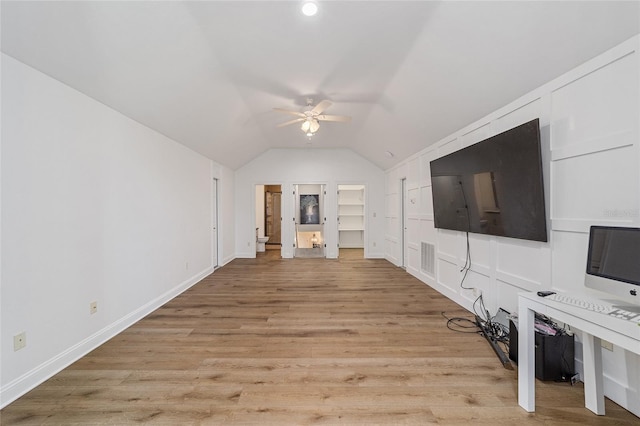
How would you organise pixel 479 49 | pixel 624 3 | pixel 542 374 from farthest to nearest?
pixel 479 49 → pixel 542 374 → pixel 624 3

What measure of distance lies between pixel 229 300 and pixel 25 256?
224 cm

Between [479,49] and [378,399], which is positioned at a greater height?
[479,49]

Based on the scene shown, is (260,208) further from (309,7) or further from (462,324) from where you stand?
(309,7)

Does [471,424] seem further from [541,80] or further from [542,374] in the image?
[541,80]

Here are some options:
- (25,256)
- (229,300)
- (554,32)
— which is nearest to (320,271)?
(229,300)

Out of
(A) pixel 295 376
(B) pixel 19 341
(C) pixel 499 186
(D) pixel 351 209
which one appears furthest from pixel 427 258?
(B) pixel 19 341

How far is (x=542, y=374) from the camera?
6.25 feet

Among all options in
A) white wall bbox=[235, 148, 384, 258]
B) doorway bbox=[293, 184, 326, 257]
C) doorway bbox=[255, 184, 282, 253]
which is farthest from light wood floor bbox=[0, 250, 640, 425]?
doorway bbox=[255, 184, 282, 253]

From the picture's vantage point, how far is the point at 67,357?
2.11 metres

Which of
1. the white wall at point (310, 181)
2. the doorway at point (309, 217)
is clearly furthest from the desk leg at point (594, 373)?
the doorway at point (309, 217)

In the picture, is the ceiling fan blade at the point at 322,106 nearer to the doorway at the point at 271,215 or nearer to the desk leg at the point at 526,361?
the desk leg at the point at 526,361

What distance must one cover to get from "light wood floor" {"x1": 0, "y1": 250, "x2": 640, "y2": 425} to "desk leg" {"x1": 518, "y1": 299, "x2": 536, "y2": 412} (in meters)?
0.08

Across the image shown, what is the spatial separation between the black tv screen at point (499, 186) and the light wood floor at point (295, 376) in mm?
1177

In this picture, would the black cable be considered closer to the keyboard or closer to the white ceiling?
the keyboard
